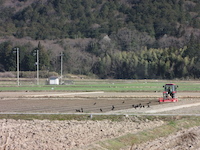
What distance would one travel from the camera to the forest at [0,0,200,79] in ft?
341

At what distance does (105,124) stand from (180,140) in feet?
14.4

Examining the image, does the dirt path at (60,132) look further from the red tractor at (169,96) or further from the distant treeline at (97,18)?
the distant treeline at (97,18)

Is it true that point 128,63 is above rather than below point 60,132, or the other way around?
above

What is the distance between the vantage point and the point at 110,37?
13562cm

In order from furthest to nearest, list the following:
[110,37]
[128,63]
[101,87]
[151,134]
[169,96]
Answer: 1. [110,37]
2. [128,63]
3. [101,87]
4. [169,96]
5. [151,134]

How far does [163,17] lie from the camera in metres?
159

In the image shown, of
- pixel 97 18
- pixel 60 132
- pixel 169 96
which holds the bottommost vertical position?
pixel 60 132

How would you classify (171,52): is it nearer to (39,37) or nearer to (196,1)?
(39,37)

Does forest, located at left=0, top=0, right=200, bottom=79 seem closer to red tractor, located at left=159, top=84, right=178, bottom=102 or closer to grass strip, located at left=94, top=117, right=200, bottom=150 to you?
red tractor, located at left=159, top=84, right=178, bottom=102

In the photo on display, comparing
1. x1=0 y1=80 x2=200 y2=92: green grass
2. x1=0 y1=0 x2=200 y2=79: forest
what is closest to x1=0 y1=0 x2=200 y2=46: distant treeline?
x1=0 y1=0 x2=200 y2=79: forest

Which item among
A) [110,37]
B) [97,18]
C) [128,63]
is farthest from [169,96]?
[97,18]

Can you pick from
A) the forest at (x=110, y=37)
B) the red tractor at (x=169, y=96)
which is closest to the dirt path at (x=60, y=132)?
the red tractor at (x=169, y=96)

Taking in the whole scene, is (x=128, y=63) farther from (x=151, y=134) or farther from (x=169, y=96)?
(x=151, y=134)

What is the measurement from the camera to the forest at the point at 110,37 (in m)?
104
